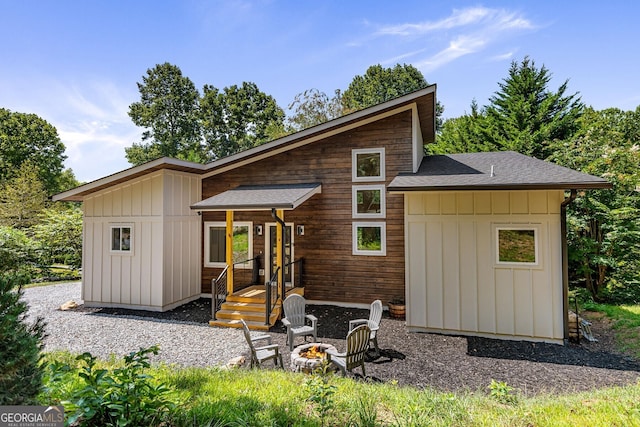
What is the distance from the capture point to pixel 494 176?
7035mm

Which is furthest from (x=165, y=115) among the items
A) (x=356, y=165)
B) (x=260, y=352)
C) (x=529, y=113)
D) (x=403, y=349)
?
(x=403, y=349)

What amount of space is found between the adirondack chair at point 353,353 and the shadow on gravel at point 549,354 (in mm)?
2481

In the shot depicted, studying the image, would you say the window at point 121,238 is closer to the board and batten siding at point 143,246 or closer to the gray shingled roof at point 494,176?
the board and batten siding at point 143,246

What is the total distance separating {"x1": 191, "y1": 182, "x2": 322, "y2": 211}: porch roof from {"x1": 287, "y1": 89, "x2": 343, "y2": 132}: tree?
57.8 feet

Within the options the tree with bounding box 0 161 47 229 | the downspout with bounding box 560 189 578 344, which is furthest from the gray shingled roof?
the tree with bounding box 0 161 47 229

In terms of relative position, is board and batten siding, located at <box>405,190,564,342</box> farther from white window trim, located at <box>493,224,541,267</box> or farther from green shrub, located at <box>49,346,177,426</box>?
green shrub, located at <box>49,346,177,426</box>

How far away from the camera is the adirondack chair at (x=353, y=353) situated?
483 centimetres

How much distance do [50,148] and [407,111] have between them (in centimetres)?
3631

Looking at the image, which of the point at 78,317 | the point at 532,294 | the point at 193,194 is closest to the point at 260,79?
the point at 193,194

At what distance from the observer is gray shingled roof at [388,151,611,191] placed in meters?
6.12

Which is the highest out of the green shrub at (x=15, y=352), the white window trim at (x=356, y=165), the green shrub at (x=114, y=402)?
the white window trim at (x=356, y=165)

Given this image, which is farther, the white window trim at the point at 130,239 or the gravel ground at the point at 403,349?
the white window trim at the point at 130,239

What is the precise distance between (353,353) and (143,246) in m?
7.33

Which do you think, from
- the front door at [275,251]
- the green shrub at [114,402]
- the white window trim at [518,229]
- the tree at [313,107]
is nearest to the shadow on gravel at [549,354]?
the white window trim at [518,229]
